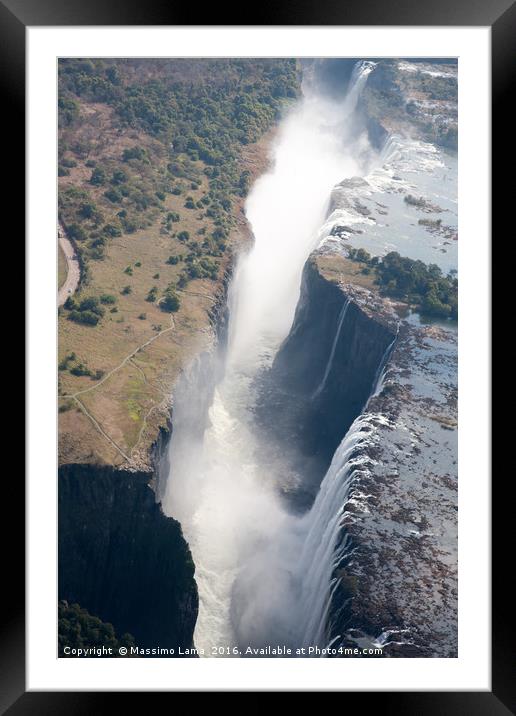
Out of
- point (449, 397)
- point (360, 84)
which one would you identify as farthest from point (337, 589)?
point (360, 84)

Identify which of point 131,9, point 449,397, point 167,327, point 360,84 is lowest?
point 449,397

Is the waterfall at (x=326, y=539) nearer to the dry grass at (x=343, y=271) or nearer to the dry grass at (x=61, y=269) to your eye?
the dry grass at (x=343, y=271)

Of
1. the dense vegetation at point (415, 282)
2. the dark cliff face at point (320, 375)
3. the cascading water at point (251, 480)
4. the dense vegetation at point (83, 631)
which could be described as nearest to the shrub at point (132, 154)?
the cascading water at point (251, 480)

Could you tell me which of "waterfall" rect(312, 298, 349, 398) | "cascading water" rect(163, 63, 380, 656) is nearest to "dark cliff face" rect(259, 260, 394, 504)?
"waterfall" rect(312, 298, 349, 398)

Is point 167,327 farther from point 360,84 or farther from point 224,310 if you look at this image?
point 360,84

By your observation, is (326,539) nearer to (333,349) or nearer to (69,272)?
(333,349)
